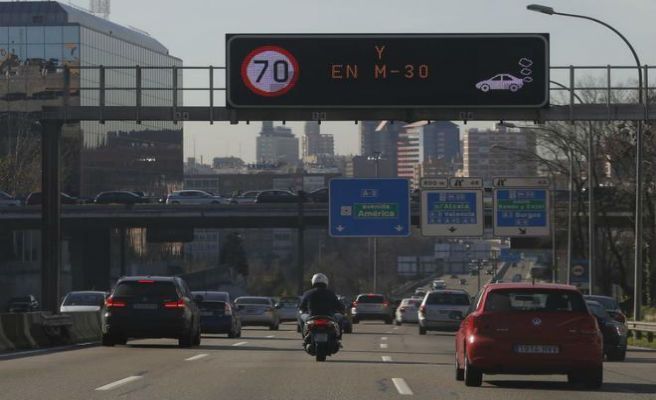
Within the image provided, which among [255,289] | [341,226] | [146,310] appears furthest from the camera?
[255,289]

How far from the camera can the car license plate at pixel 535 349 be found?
677 inches

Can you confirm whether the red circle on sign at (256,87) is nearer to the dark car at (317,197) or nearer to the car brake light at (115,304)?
the car brake light at (115,304)

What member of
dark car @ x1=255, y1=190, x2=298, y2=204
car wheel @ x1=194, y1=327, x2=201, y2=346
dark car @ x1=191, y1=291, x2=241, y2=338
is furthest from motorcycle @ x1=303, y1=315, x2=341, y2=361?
dark car @ x1=255, y1=190, x2=298, y2=204

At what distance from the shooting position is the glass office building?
321 feet

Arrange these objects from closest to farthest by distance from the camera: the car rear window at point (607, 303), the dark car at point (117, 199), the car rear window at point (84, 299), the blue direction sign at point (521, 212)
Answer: the car rear window at point (607, 303) → the car rear window at point (84, 299) → the blue direction sign at point (521, 212) → the dark car at point (117, 199)

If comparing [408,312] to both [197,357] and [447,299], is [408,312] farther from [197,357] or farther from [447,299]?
[197,357]

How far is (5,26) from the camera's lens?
103 m

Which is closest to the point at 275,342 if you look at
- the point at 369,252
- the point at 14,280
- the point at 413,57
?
the point at 413,57

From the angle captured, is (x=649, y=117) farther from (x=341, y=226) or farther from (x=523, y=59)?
(x=341, y=226)

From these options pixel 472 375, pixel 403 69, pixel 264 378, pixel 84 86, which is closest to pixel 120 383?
pixel 264 378

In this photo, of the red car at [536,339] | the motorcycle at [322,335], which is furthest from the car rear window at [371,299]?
the red car at [536,339]

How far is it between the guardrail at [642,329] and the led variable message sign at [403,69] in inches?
369

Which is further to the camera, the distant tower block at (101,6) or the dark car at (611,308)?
the distant tower block at (101,6)

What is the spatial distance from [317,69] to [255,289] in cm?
8729
